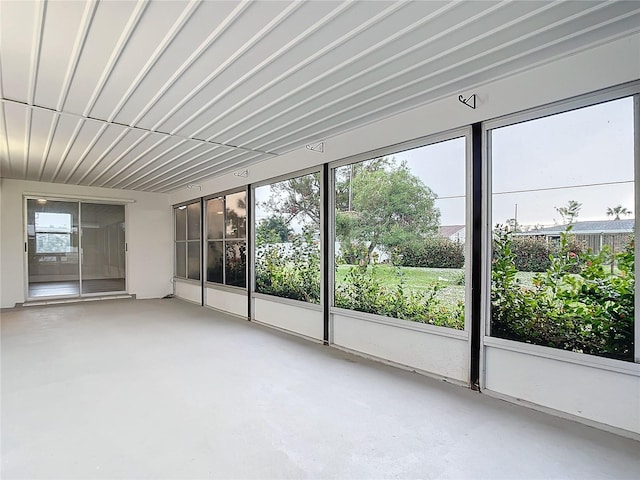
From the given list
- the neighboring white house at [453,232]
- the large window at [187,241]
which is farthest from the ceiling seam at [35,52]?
the large window at [187,241]

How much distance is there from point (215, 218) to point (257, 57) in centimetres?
528

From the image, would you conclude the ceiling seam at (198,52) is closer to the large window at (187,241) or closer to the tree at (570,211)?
the tree at (570,211)

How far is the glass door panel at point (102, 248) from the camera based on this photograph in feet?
28.4

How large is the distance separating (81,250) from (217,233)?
3754mm

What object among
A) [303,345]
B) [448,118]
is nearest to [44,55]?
[448,118]

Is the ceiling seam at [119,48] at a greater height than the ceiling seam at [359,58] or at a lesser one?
greater

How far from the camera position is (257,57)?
275 cm

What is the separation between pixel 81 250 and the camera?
28.1ft

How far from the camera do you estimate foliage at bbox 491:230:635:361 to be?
8.45ft

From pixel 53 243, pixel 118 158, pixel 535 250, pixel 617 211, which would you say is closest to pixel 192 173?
pixel 118 158

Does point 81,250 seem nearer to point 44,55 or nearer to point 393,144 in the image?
point 44,55

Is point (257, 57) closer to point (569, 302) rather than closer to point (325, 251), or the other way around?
point (325, 251)

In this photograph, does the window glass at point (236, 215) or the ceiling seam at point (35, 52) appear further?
the window glass at point (236, 215)

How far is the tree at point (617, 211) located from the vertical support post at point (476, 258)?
36.4 inches
